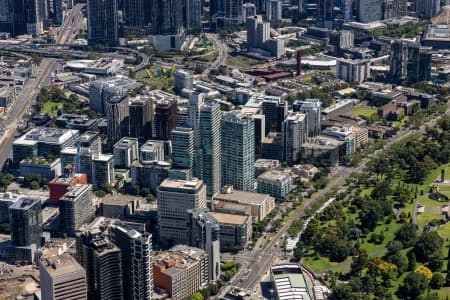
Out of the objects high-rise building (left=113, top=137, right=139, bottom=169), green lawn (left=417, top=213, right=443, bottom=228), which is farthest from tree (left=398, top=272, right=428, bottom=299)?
high-rise building (left=113, top=137, right=139, bottom=169)

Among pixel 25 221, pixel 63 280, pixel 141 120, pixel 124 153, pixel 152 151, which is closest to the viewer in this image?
pixel 63 280

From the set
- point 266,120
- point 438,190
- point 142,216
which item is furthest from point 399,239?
point 266,120

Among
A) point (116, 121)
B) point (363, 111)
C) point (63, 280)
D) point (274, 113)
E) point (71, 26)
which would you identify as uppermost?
point (71, 26)

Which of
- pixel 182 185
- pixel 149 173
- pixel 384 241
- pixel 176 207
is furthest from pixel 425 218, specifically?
pixel 149 173

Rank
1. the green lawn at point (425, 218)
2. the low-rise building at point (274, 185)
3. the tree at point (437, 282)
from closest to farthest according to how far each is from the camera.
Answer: the tree at point (437, 282)
the green lawn at point (425, 218)
the low-rise building at point (274, 185)

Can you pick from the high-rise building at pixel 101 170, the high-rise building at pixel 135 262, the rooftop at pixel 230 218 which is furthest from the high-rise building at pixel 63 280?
the high-rise building at pixel 101 170

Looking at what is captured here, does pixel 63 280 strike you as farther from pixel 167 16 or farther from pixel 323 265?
pixel 167 16

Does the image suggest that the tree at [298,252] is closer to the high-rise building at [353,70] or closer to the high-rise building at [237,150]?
the high-rise building at [237,150]
